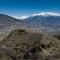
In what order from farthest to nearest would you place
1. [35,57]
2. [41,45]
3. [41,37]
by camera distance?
[41,37]
[41,45]
[35,57]

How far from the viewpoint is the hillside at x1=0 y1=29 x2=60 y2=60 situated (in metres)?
19.2

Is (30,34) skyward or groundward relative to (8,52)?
skyward

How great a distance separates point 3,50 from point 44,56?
13.3 feet

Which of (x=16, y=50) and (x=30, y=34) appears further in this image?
(x=30, y=34)

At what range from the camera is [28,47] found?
2084cm

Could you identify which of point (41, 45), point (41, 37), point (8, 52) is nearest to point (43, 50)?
point (41, 45)

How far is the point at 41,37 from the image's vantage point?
21688mm

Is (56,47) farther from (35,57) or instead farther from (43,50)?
(35,57)

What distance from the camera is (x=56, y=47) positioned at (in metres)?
20.8

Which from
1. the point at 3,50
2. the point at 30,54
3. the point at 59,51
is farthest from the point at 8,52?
the point at 59,51

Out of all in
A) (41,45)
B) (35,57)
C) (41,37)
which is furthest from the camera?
(41,37)

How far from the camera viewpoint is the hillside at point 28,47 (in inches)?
757

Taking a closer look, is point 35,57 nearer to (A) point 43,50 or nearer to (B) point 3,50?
(A) point 43,50

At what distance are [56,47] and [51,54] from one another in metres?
1.57
